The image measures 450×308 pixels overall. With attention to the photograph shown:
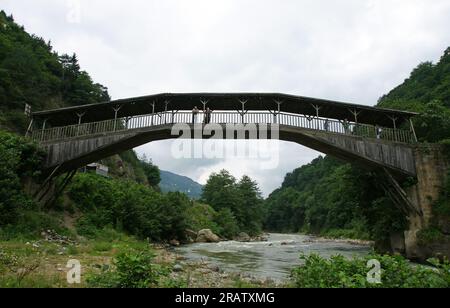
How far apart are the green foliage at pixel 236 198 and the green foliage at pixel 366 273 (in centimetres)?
4358

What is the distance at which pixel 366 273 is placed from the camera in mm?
5094

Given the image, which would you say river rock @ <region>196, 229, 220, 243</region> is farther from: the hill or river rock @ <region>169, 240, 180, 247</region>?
the hill

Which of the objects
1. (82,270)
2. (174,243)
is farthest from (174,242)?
(82,270)

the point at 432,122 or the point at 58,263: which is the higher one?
the point at 432,122

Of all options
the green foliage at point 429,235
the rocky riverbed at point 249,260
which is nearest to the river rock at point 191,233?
the rocky riverbed at point 249,260

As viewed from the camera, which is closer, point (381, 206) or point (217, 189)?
point (381, 206)

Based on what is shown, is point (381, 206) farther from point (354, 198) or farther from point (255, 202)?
point (255, 202)

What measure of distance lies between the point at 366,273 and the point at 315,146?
1155cm

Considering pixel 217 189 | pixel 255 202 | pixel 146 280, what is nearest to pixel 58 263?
pixel 146 280

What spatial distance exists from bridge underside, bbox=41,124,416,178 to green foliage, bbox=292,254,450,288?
10.1 metres
